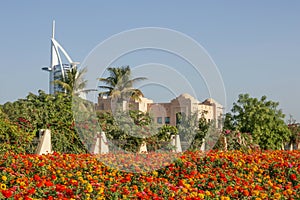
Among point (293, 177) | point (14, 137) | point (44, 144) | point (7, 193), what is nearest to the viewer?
point (7, 193)

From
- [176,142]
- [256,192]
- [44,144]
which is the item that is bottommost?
[256,192]

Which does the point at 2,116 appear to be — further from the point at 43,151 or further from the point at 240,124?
the point at 240,124

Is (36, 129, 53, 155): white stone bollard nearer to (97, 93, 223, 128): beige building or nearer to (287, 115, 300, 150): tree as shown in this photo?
(97, 93, 223, 128): beige building

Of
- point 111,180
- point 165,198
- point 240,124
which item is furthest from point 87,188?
point 240,124

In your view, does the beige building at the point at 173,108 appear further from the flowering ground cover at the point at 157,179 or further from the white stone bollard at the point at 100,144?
the flowering ground cover at the point at 157,179

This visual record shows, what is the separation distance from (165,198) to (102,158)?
11.5 ft

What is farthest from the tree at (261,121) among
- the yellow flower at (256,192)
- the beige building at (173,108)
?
the yellow flower at (256,192)

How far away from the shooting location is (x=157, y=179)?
6.46m

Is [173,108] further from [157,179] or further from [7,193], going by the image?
[7,193]

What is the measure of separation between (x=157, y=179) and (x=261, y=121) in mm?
12222

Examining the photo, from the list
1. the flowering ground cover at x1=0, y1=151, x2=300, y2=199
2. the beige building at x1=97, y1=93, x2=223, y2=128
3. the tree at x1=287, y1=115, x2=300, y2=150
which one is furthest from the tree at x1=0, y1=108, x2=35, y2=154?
the tree at x1=287, y1=115, x2=300, y2=150

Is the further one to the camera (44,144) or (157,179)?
(44,144)

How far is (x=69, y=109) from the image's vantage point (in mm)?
12562

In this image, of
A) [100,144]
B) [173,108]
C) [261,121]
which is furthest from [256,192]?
[261,121]
